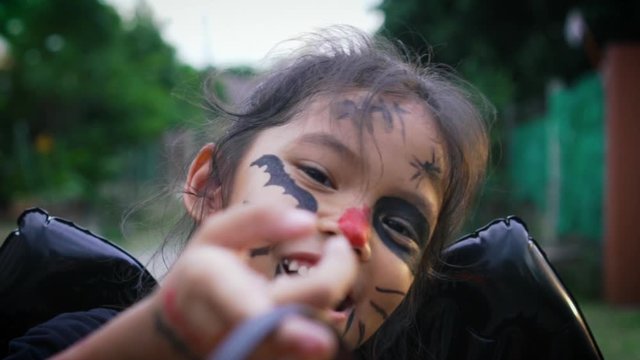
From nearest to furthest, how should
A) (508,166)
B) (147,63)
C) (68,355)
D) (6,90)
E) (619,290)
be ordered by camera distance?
(68,355)
(619,290)
(508,166)
(6,90)
(147,63)

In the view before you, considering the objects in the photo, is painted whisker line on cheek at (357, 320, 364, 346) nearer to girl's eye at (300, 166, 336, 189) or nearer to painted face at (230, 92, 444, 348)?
painted face at (230, 92, 444, 348)

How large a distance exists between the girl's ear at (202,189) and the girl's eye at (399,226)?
1.00 ft

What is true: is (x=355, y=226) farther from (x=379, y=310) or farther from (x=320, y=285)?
(x=320, y=285)

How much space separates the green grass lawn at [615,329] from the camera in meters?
4.35

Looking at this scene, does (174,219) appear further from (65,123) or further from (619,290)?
(65,123)

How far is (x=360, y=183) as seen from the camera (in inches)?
45.6

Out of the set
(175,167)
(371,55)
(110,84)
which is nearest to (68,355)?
(371,55)

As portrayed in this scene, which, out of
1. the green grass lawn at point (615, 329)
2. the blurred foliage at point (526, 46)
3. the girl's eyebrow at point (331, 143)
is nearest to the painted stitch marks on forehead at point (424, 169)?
the girl's eyebrow at point (331, 143)

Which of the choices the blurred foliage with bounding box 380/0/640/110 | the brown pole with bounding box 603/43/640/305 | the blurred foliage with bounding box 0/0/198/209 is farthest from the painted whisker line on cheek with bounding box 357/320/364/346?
the blurred foliage with bounding box 0/0/198/209

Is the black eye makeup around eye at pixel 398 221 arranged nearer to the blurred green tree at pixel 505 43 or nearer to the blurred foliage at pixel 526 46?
the blurred foliage at pixel 526 46

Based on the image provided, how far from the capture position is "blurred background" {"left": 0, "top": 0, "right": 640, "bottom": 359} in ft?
15.4

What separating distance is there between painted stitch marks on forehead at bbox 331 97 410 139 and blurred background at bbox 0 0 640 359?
56cm

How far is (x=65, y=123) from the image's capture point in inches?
715

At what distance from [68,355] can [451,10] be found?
9.79 meters
